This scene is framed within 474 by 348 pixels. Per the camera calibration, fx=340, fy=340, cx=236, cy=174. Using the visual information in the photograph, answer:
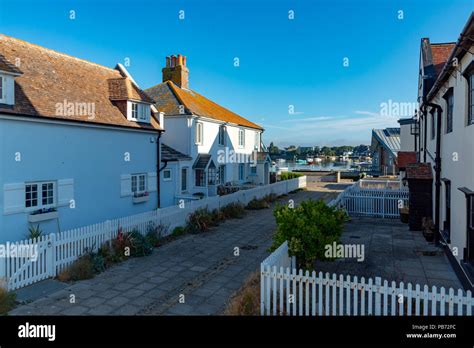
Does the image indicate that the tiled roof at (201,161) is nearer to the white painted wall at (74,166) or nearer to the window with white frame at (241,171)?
the white painted wall at (74,166)

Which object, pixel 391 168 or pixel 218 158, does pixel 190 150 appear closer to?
pixel 218 158

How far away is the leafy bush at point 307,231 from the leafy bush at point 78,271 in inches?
208

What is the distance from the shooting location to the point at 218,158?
2755 centimetres

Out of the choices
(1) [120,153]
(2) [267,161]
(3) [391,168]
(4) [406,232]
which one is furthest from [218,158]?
(3) [391,168]

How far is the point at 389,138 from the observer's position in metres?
43.3

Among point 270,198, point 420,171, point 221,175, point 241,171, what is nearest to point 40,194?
point 420,171

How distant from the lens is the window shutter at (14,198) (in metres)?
11.1

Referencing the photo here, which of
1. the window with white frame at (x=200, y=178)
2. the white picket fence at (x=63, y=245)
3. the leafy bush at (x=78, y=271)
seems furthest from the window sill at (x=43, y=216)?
the window with white frame at (x=200, y=178)

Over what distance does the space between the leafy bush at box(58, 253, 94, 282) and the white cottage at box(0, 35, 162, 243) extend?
3332mm

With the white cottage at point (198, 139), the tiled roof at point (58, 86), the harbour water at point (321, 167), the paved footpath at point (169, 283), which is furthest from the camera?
the harbour water at point (321, 167)

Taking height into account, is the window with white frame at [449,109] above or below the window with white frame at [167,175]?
above

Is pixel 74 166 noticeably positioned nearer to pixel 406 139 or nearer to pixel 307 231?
pixel 307 231

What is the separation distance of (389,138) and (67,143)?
3987cm

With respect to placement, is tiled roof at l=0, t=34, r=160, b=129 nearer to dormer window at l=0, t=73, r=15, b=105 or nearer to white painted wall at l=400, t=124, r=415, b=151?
dormer window at l=0, t=73, r=15, b=105
